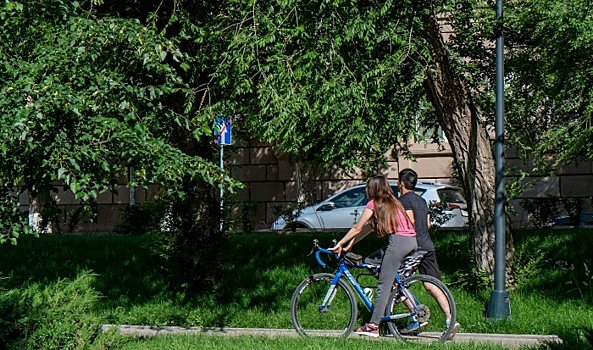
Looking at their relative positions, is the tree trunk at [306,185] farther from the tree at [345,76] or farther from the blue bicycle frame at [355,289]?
the blue bicycle frame at [355,289]

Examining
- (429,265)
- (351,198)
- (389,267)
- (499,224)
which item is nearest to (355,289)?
(389,267)

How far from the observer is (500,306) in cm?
977

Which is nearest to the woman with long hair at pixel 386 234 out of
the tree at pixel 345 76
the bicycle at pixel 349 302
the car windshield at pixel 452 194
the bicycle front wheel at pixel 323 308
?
the bicycle at pixel 349 302

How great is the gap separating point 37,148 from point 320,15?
396 cm

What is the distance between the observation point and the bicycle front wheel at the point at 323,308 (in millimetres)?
8859

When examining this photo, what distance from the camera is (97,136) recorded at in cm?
738

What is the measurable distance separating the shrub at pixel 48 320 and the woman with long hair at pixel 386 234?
262cm

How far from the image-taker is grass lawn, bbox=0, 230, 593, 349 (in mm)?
9766

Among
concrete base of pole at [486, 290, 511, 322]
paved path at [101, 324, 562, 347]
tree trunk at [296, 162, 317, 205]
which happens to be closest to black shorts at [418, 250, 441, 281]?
paved path at [101, 324, 562, 347]

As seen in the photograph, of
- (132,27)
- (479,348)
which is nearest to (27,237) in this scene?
(132,27)

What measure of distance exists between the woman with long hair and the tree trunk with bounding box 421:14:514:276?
2439mm

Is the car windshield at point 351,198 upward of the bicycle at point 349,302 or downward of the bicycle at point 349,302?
upward

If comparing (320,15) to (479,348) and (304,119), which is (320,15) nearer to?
(304,119)

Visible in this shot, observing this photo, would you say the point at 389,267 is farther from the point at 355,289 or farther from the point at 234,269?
the point at 234,269
